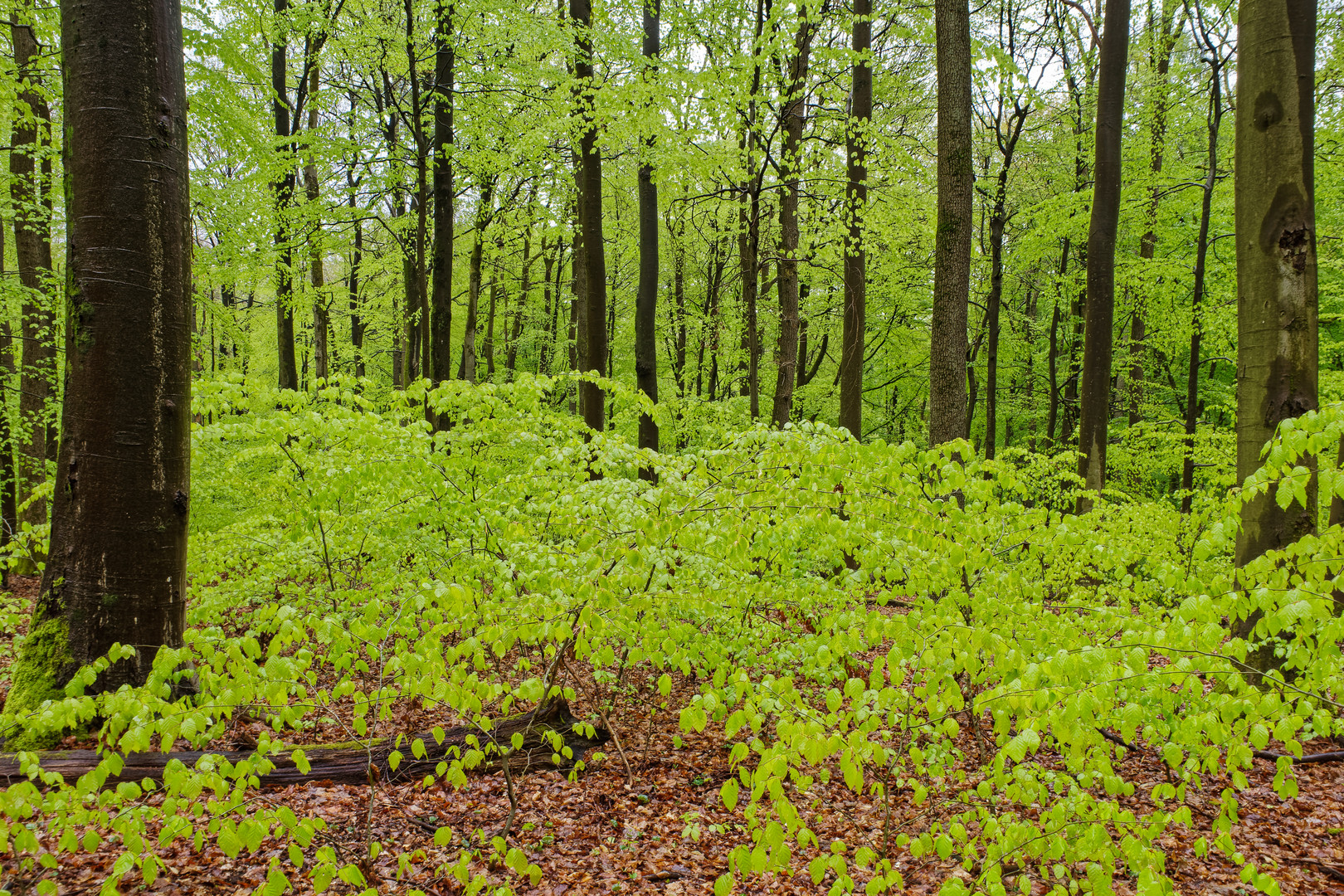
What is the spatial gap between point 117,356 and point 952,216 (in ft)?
20.9

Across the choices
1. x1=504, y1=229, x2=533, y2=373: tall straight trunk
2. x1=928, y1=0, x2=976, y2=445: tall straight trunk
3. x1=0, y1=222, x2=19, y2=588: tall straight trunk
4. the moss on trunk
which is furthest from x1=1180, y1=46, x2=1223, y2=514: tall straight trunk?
x1=0, y1=222, x2=19, y2=588: tall straight trunk

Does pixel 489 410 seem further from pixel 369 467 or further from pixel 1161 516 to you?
pixel 1161 516

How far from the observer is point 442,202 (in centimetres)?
959

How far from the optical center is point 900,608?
30.4 ft

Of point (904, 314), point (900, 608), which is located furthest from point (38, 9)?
point (904, 314)

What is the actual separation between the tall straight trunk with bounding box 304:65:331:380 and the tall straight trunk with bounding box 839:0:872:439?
9.10 meters

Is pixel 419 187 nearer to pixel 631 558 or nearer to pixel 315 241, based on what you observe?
pixel 315 241

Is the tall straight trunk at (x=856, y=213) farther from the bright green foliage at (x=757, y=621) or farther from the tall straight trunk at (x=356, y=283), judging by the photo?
the tall straight trunk at (x=356, y=283)

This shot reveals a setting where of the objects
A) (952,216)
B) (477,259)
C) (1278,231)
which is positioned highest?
(477,259)

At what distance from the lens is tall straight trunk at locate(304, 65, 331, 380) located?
11.7 metres

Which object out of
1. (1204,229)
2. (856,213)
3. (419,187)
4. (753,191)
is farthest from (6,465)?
(1204,229)

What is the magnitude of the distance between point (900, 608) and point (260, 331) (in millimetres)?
23331

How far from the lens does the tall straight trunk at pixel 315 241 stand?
11.7 metres

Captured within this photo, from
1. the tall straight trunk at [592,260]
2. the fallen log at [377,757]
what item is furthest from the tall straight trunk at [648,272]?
the fallen log at [377,757]
